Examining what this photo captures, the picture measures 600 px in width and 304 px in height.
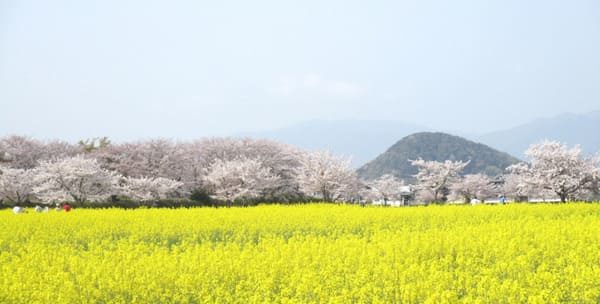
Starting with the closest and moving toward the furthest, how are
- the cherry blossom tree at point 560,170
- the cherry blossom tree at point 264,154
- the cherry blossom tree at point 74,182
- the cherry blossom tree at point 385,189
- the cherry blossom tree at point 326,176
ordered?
the cherry blossom tree at point 74,182
the cherry blossom tree at point 560,170
the cherry blossom tree at point 326,176
the cherry blossom tree at point 264,154
the cherry blossom tree at point 385,189

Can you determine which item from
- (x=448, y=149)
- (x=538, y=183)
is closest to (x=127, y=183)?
(x=538, y=183)

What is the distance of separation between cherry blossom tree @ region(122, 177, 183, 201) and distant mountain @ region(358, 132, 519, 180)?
72.7 m

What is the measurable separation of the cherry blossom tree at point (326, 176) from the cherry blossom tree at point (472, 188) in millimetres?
15747

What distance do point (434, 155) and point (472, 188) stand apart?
5965 centimetres

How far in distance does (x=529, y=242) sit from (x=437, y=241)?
222 centimetres

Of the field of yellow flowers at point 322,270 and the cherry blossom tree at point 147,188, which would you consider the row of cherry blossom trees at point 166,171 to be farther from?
the field of yellow flowers at point 322,270

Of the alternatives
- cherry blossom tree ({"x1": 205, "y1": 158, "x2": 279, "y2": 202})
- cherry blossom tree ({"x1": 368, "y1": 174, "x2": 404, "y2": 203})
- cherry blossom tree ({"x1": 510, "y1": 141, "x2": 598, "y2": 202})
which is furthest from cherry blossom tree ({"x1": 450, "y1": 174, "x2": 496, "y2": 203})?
cherry blossom tree ({"x1": 205, "y1": 158, "x2": 279, "y2": 202})

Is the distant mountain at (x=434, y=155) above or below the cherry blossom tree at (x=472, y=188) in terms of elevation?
above

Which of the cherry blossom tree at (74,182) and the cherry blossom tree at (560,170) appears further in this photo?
the cherry blossom tree at (560,170)

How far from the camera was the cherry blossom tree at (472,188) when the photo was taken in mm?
61469

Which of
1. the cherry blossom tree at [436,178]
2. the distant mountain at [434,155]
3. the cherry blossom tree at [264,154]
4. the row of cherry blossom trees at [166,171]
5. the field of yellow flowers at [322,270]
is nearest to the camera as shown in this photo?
the field of yellow flowers at [322,270]

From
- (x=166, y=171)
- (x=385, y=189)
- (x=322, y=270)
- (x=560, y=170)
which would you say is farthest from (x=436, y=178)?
(x=322, y=270)

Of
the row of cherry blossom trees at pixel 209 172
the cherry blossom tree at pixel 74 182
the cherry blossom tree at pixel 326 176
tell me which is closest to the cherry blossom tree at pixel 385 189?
the row of cherry blossom trees at pixel 209 172

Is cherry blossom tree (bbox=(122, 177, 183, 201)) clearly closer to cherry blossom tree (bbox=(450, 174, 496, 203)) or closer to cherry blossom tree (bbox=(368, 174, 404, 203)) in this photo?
cherry blossom tree (bbox=(368, 174, 404, 203))
